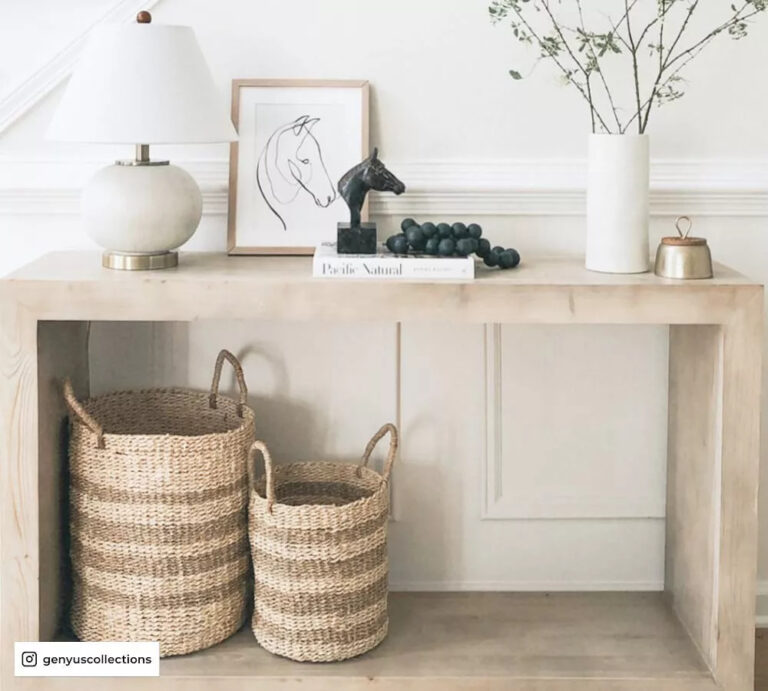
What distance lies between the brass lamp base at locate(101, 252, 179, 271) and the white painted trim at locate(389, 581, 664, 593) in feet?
2.73

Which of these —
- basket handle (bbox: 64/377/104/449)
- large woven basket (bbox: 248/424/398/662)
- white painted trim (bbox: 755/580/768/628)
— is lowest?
white painted trim (bbox: 755/580/768/628)

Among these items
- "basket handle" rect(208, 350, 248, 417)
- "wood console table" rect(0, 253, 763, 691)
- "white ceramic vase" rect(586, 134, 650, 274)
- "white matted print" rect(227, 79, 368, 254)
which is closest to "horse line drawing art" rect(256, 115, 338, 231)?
"white matted print" rect(227, 79, 368, 254)

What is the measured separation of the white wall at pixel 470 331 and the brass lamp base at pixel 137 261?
10.0 inches

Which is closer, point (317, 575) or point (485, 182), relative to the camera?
point (317, 575)

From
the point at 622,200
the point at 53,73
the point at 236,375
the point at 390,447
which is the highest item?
the point at 53,73

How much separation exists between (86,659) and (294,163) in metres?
0.99

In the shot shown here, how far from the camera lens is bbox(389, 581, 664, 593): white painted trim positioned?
7.79 ft

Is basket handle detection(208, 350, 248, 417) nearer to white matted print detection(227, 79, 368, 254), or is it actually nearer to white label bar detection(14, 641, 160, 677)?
white matted print detection(227, 79, 368, 254)

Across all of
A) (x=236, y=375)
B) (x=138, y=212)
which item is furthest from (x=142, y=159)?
(x=236, y=375)

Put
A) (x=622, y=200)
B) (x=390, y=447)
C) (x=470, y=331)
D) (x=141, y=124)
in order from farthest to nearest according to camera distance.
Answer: (x=470, y=331)
(x=390, y=447)
(x=622, y=200)
(x=141, y=124)

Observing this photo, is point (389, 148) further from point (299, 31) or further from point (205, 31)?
point (205, 31)

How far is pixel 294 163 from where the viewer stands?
7.25 feet

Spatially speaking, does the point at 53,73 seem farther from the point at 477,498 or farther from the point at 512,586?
the point at 512,586

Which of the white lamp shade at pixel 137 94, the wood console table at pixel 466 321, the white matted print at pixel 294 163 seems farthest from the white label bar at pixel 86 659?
the white lamp shade at pixel 137 94
